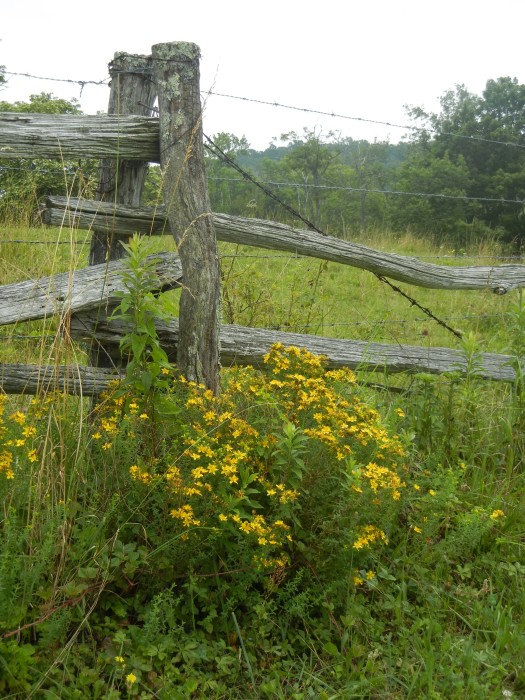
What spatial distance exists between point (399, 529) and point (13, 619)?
5.76 feet

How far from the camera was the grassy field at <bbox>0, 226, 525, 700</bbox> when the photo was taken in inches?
96.2

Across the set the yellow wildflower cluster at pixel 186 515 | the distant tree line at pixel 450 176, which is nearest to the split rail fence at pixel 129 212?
the yellow wildflower cluster at pixel 186 515

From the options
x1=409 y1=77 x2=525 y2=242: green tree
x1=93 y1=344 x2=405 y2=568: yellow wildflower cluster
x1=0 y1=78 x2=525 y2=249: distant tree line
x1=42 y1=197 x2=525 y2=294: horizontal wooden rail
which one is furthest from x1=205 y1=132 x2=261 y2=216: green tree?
x1=93 y1=344 x2=405 y2=568: yellow wildflower cluster

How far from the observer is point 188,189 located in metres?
3.52

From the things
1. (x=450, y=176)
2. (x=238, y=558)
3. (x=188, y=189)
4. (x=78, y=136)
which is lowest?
(x=238, y=558)

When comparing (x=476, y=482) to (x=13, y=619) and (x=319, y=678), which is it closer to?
(x=319, y=678)

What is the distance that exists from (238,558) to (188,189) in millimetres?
1797

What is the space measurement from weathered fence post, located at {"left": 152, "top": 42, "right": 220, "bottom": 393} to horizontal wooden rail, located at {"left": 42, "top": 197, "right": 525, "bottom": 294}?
0.17 meters

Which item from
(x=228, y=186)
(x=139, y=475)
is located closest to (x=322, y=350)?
(x=139, y=475)

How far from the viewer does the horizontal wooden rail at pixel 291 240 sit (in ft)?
11.6

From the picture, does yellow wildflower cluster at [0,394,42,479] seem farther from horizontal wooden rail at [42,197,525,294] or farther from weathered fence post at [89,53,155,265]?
weathered fence post at [89,53,155,265]

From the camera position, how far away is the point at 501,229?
25.6 metres

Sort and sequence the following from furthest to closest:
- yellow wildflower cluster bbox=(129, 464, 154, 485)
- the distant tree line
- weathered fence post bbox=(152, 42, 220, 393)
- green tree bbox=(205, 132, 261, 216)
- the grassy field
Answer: the distant tree line, green tree bbox=(205, 132, 261, 216), weathered fence post bbox=(152, 42, 220, 393), yellow wildflower cluster bbox=(129, 464, 154, 485), the grassy field

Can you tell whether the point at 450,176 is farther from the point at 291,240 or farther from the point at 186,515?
the point at 186,515
